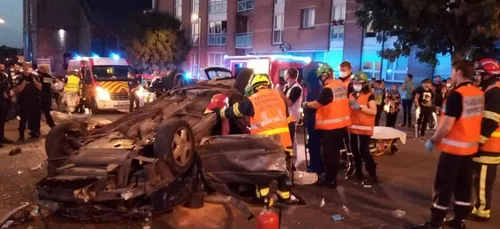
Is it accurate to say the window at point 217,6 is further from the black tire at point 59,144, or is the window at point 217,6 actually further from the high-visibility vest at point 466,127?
the high-visibility vest at point 466,127

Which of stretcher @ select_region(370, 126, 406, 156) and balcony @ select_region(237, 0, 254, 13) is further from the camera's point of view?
balcony @ select_region(237, 0, 254, 13)

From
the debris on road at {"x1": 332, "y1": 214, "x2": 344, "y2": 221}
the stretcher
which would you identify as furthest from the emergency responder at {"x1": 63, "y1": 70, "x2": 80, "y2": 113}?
the debris on road at {"x1": 332, "y1": 214, "x2": 344, "y2": 221}

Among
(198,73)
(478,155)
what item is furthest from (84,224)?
(198,73)

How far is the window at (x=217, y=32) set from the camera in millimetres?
33891

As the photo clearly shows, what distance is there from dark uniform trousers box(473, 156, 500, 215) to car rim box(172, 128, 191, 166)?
3.28 meters

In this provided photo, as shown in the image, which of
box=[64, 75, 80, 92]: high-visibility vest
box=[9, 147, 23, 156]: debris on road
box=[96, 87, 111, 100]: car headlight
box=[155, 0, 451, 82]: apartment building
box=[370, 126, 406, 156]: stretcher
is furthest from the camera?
box=[155, 0, 451, 82]: apartment building

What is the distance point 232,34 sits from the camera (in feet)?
108

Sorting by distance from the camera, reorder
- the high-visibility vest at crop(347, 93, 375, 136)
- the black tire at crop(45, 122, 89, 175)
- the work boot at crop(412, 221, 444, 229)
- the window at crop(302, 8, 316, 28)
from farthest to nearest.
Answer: the window at crop(302, 8, 316, 28), the high-visibility vest at crop(347, 93, 375, 136), the black tire at crop(45, 122, 89, 175), the work boot at crop(412, 221, 444, 229)

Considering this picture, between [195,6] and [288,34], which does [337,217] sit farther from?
[195,6]

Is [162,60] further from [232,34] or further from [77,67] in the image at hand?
[77,67]

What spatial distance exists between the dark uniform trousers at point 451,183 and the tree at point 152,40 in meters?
30.5

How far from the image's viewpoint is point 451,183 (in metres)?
4.50

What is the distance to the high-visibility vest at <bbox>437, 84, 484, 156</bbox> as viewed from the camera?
443 centimetres

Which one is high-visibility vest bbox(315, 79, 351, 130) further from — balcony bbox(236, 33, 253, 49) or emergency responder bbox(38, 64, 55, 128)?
balcony bbox(236, 33, 253, 49)
